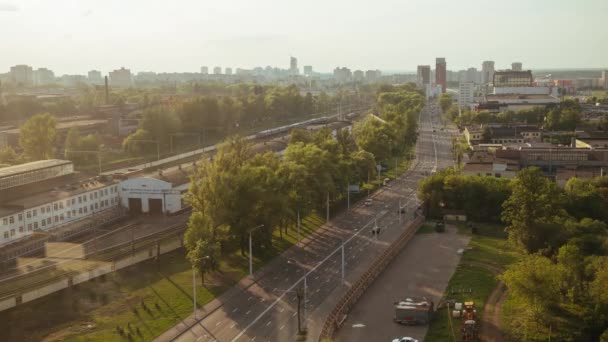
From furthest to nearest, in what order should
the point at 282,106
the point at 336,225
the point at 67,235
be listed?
1. the point at 282,106
2. the point at 336,225
3. the point at 67,235

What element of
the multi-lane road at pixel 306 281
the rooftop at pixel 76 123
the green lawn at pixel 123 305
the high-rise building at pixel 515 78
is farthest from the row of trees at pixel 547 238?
the high-rise building at pixel 515 78

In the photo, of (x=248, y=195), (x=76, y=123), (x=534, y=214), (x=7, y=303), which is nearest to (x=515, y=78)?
(x=76, y=123)

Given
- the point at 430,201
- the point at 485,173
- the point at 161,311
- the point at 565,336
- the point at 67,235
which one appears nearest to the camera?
the point at 565,336

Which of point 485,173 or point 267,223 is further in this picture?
point 485,173

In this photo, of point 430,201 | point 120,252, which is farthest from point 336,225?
point 120,252

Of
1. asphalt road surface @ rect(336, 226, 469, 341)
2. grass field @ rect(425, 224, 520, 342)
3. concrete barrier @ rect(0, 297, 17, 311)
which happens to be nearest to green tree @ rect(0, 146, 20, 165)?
concrete barrier @ rect(0, 297, 17, 311)

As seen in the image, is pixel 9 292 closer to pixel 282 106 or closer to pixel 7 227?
pixel 7 227
